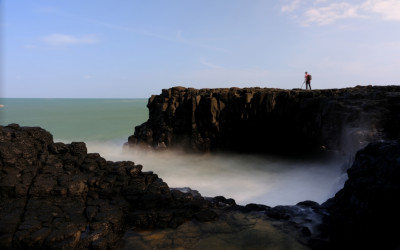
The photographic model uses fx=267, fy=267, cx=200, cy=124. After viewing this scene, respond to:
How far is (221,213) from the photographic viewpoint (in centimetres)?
923

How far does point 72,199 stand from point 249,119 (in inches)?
535

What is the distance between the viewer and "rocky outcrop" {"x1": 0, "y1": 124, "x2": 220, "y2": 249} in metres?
6.97

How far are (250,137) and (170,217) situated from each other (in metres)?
13.1

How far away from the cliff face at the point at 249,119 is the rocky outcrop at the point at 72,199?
9197mm

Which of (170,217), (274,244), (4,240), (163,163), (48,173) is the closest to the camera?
(4,240)

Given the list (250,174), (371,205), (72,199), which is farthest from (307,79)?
(72,199)

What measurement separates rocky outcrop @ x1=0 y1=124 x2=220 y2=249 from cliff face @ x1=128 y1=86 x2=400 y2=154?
9197mm

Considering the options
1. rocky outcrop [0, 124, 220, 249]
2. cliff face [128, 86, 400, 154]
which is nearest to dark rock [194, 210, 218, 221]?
rocky outcrop [0, 124, 220, 249]

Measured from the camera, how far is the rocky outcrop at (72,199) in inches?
275

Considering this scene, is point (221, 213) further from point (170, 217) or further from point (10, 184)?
point (10, 184)

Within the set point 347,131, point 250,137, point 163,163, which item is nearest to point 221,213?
point 347,131

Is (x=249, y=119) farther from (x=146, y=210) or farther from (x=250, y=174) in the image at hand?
(x=146, y=210)

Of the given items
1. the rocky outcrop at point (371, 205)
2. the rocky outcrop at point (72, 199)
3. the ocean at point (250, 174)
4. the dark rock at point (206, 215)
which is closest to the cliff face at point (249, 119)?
the ocean at point (250, 174)

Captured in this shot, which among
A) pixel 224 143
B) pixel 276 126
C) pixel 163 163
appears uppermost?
pixel 276 126
